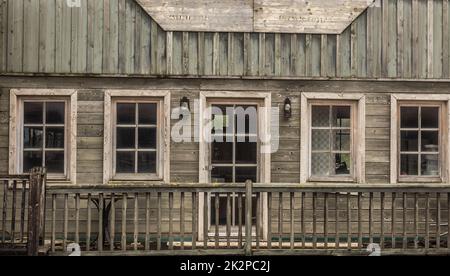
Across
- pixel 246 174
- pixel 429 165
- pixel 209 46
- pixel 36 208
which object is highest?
pixel 209 46

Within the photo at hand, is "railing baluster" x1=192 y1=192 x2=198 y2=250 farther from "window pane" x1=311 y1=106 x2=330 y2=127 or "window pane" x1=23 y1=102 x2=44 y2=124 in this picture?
"window pane" x1=23 y1=102 x2=44 y2=124

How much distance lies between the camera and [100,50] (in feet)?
27.9

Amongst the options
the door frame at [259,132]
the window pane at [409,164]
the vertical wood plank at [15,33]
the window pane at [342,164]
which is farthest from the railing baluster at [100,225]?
the window pane at [409,164]

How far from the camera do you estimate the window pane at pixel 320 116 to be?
873 centimetres

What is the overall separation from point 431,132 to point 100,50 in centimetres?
539

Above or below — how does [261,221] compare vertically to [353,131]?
below

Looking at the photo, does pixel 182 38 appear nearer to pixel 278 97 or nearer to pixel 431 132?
pixel 278 97

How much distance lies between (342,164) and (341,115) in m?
0.78

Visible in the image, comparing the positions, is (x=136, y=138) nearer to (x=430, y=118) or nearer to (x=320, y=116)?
(x=320, y=116)

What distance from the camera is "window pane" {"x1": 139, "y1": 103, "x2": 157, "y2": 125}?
859cm

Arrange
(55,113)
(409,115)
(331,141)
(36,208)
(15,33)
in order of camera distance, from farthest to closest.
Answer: (409,115)
(331,141)
(55,113)
(15,33)
(36,208)

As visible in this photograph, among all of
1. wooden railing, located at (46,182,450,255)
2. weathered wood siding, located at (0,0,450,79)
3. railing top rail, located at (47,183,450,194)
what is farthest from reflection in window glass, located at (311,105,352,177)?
railing top rail, located at (47,183,450,194)

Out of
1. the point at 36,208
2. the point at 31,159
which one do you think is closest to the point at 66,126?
the point at 31,159

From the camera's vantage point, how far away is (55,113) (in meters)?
8.55
